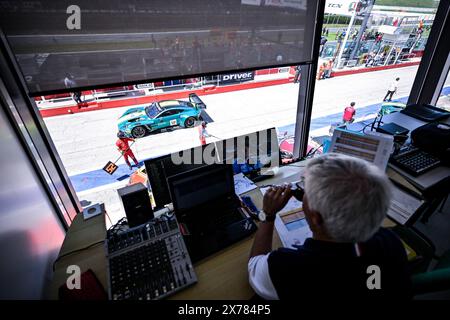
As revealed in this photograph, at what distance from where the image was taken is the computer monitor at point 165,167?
1.08m

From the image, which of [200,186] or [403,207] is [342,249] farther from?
[403,207]

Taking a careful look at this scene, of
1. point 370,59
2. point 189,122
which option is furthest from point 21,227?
point 370,59

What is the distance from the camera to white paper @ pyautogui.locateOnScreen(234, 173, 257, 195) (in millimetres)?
1324

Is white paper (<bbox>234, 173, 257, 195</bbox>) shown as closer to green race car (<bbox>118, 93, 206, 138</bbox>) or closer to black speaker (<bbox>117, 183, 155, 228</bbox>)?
black speaker (<bbox>117, 183, 155, 228</bbox>)

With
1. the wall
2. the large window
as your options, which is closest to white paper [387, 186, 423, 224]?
the large window

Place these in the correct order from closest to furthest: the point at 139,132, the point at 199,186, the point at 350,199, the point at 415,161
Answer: the point at 350,199 < the point at 199,186 < the point at 415,161 < the point at 139,132

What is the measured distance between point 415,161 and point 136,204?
163 cm

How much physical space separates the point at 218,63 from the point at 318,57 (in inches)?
31.2

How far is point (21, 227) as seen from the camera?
0.96m

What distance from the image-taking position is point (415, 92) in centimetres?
233

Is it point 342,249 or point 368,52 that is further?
point 368,52

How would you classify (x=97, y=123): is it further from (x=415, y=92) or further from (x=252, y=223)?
(x=415, y=92)

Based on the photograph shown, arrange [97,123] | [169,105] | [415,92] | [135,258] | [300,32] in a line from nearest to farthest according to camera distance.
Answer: [135,258]
[300,32]
[415,92]
[169,105]
[97,123]
